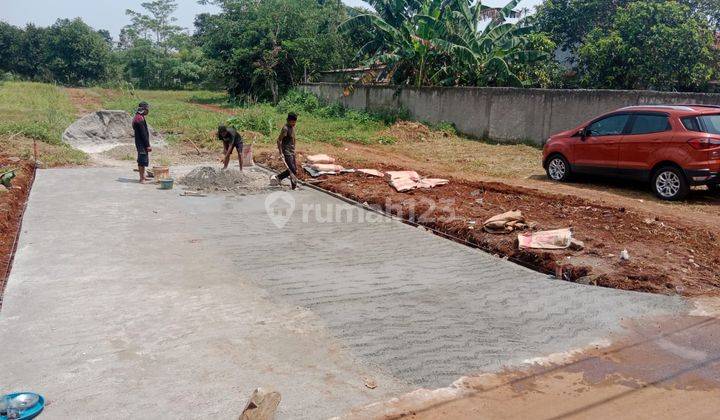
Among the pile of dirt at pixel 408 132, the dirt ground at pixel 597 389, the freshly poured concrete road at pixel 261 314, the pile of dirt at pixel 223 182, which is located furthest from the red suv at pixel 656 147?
the pile of dirt at pixel 408 132

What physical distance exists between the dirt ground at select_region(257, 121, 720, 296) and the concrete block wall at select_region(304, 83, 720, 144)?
14.7 ft

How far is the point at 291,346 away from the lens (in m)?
5.14

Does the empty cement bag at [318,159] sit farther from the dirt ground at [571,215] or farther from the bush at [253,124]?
the bush at [253,124]

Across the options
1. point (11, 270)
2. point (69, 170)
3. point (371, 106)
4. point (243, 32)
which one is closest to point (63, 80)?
point (243, 32)

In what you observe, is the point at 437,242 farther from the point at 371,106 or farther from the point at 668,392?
the point at 371,106

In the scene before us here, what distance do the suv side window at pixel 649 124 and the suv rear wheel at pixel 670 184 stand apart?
76 cm

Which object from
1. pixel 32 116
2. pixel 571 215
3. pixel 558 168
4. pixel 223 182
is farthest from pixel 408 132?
pixel 32 116

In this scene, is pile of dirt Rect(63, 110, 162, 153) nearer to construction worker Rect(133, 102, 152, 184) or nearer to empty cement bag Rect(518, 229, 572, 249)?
construction worker Rect(133, 102, 152, 184)

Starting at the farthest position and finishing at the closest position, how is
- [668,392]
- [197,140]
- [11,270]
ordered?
[197,140] < [11,270] < [668,392]

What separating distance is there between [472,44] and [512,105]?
4.58 m

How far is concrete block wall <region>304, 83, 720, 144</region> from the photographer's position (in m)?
16.0

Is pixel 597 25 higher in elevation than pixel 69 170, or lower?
higher

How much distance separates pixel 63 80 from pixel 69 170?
55814 millimetres

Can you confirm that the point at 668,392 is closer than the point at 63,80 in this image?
Yes
